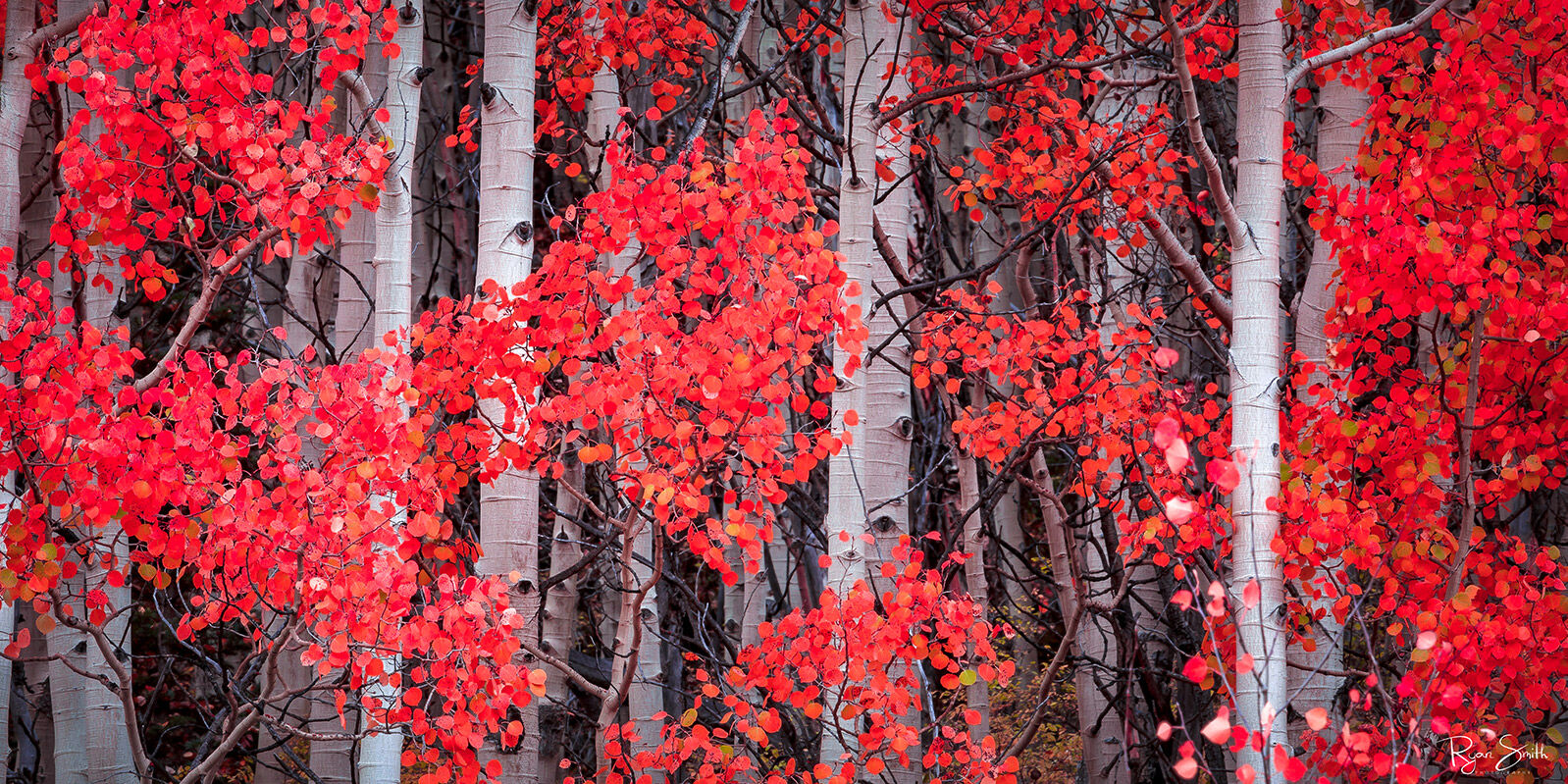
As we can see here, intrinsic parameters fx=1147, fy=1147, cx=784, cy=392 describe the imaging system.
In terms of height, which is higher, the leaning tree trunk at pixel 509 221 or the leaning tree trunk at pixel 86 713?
the leaning tree trunk at pixel 509 221

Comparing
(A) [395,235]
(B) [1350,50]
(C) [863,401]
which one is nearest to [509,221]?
(A) [395,235]

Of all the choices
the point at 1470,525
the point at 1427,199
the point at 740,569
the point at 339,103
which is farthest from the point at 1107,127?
the point at 339,103

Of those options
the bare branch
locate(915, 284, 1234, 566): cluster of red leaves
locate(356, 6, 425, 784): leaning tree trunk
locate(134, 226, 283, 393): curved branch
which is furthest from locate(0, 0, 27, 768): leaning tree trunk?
the bare branch

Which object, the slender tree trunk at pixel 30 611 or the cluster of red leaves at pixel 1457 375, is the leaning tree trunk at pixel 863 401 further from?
the slender tree trunk at pixel 30 611

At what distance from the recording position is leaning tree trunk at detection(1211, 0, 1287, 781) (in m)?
3.72

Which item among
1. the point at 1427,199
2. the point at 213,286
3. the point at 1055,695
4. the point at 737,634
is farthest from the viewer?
the point at 1055,695

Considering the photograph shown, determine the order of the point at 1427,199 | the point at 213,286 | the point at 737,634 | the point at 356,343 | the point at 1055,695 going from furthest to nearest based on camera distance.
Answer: the point at 1055,695 < the point at 737,634 < the point at 356,343 < the point at 1427,199 < the point at 213,286

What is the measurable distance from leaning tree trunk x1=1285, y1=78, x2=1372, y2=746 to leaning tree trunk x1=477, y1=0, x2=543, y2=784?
3403 millimetres

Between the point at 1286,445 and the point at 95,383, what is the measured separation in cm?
494

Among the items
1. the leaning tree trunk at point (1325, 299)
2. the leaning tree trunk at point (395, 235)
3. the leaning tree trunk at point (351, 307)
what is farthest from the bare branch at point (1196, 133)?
the leaning tree trunk at point (351, 307)

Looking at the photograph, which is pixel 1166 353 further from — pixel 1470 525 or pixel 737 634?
pixel 737 634

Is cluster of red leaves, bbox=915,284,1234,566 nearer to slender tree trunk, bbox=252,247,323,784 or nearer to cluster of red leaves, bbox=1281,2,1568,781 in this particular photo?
cluster of red leaves, bbox=1281,2,1568,781

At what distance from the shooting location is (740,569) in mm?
8062

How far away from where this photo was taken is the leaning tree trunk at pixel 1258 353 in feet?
12.2
